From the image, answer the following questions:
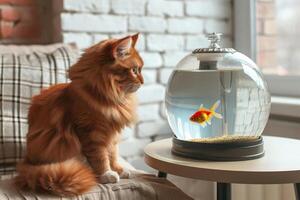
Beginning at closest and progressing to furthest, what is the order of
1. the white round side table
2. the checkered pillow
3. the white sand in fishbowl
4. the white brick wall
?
the white round side table
the white sand in fishbowl
the checkered pillow
the white brick wall

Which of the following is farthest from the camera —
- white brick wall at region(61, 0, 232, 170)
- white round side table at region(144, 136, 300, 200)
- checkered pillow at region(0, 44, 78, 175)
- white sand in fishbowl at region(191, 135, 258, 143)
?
white brick wall at region(61, 0, 232, 170)

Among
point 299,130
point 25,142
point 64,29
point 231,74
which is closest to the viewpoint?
point 231,74

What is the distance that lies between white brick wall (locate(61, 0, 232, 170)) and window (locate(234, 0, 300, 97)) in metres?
0.10

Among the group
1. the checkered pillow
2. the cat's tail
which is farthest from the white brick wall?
the cat's tail

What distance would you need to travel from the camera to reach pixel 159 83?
1810 millimetres

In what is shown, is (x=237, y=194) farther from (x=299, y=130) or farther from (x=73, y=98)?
(x=73, y=98)

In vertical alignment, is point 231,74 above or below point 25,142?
above

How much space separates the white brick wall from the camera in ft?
5.34

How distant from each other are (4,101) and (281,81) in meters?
1.06

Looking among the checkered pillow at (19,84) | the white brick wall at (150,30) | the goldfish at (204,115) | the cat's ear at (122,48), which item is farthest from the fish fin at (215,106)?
the white brick wall at (150,30)

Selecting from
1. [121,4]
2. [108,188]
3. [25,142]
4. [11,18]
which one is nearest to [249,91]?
[108,188]

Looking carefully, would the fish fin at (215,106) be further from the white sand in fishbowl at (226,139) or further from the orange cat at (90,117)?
the orange cat at (90,117)

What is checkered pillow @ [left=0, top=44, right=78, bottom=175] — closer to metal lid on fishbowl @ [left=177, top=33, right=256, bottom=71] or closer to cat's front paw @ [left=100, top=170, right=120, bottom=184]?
cat's front paw @ [left=100, top=170, right=120, bottom=184]

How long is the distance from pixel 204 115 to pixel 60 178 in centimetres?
36
